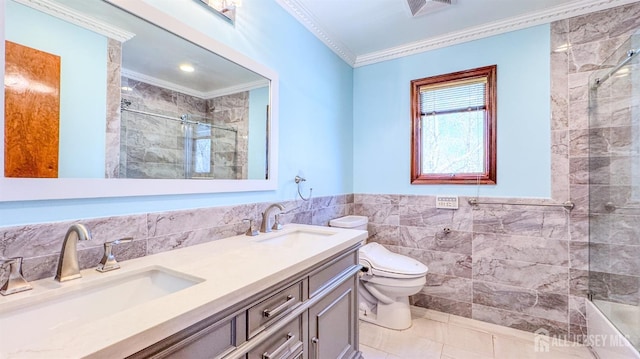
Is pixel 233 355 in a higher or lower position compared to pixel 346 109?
lower

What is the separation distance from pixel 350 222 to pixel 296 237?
2.52 ft

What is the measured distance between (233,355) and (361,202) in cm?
214

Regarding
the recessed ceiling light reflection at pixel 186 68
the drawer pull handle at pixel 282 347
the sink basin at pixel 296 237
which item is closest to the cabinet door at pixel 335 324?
the drawer pull handle at pixel 282 347

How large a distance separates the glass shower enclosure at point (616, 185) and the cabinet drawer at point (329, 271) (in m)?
1.67

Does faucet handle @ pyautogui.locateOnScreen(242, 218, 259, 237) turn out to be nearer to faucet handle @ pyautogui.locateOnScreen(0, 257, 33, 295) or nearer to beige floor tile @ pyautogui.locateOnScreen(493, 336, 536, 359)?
faucet handle @ pyautogui.locateOnScreen(0, 257, 33, 295)

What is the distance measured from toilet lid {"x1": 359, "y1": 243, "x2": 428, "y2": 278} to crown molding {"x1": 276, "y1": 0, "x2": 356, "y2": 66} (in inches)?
70.6

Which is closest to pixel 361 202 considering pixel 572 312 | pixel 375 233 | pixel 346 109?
pixel 375 233

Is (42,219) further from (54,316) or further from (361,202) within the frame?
(361,202)

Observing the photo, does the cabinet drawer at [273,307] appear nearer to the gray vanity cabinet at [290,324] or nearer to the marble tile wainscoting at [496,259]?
the gray vanity cabinet at [290,324]

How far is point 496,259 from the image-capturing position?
2211 millimetres

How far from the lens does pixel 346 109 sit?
2.76 m

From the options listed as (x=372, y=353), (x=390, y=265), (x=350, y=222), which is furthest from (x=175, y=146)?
(x=372, y=353)

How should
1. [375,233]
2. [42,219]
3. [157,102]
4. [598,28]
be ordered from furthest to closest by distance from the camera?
1. [375,233]
2. [598,28]
3. [157,102]
4. [42,219]

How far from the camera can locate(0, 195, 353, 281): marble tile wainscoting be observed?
0.84 meters
